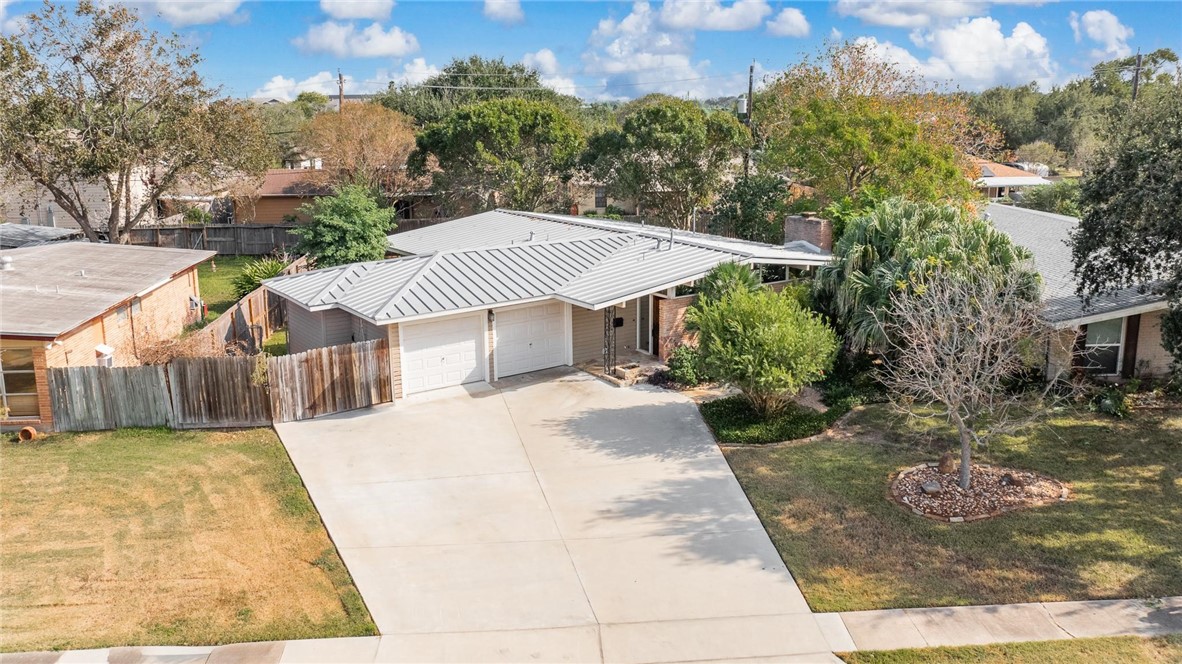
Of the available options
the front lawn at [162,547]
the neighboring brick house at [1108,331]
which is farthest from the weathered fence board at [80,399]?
the neighboring brick house at [1108,331]

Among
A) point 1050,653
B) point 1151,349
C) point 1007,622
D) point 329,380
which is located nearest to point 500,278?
point 329,380

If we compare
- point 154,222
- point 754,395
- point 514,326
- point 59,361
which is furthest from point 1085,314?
point 154,222

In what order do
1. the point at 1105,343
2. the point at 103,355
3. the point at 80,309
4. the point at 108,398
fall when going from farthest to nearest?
the point at 103,355 → the point at 80,309 → the point at 1105,343 → the point at 108,398

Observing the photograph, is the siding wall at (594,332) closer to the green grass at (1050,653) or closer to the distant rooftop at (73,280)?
the distant rooftop at (73,280)

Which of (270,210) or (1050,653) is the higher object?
(270,210)

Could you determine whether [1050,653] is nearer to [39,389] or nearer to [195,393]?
[195,393]
